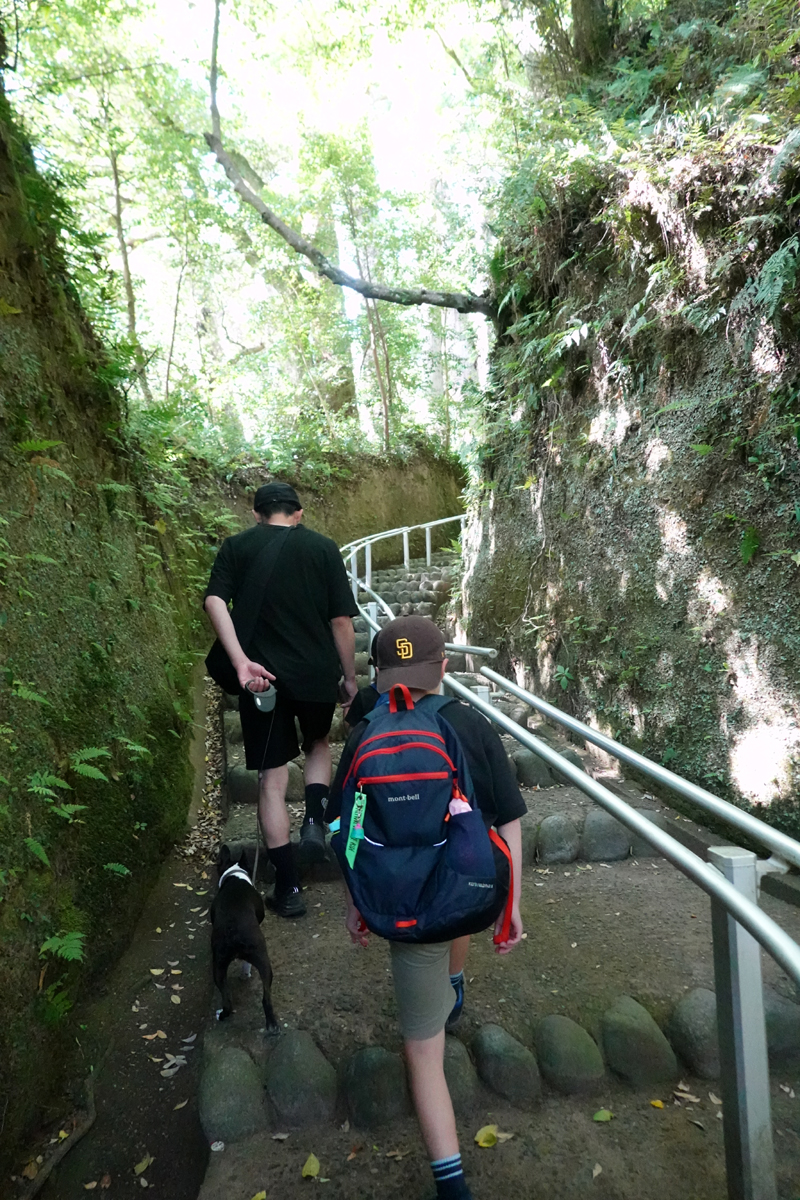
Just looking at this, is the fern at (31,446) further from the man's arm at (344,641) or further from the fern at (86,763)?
the man's arm at (344,641)

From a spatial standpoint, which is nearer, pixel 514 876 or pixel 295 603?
pixel 514 876

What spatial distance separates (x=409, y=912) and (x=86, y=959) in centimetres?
185

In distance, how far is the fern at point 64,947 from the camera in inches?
91.4

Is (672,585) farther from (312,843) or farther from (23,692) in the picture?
(23,692)

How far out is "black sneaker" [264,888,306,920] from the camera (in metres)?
3.01

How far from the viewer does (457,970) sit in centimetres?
Answer: 213

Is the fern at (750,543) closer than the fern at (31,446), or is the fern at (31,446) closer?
the fern at (31,446)

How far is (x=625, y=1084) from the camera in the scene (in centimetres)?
226

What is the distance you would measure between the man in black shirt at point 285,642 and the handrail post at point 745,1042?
5.96 ft

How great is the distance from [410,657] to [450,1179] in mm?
1249

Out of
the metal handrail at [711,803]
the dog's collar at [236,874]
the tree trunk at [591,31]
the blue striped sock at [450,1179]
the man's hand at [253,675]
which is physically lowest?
the blue striped sock at [450,1179]

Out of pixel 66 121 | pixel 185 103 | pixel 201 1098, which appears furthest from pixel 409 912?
pixel 185 103

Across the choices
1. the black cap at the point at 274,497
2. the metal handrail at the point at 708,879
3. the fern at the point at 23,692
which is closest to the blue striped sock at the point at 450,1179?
the metal handrail at the point at 708,879

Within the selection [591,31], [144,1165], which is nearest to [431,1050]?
[144,1165]
